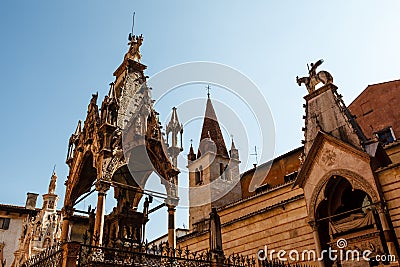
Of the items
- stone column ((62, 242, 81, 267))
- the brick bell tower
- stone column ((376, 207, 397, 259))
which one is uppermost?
the brick bell tower

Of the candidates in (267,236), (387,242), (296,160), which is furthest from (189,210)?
(387,242)

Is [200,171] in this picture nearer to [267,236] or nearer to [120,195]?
[267,236]

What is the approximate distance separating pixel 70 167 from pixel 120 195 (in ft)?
7.85

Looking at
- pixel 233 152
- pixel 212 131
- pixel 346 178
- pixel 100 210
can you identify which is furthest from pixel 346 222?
pixel 212 131

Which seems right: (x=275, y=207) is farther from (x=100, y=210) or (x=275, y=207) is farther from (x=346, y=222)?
(x=100, y=210)

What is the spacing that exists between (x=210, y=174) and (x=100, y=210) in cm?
3357

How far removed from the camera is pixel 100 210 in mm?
10586

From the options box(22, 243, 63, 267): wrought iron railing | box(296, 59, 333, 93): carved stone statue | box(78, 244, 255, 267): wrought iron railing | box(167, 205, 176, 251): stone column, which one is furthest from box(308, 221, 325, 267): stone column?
box(22, 243, 63, 267): wrought iron railing

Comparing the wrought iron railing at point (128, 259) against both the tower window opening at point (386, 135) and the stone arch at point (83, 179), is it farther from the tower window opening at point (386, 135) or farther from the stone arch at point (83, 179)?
the tower window opening at point (386, 135)

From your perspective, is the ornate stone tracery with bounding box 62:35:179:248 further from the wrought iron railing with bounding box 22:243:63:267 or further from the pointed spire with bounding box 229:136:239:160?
the pointed spire with bounding box 229:136:239:160

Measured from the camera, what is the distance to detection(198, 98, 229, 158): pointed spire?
48.4 meters

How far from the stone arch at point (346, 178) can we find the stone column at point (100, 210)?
333 inches

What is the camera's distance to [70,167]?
14102 mm

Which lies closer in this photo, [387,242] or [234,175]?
[387,242]
